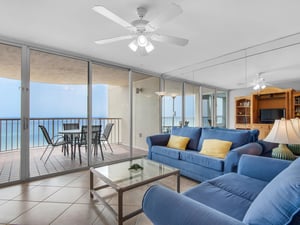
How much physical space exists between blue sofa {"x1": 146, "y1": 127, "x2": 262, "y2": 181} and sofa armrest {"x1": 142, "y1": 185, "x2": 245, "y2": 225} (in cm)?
156

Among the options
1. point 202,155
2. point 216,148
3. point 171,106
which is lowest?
point 202,155

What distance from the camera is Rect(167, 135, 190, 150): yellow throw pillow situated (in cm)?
349

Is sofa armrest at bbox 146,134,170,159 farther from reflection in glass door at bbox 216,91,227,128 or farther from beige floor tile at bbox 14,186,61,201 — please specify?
reflection in glass door at bbox 216,91,227,128

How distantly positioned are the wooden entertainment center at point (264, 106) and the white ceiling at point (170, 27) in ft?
7.39

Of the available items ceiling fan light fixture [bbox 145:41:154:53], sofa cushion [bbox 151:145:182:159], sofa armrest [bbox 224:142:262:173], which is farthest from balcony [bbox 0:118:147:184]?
sofa armrest [bbox 224:142:262:173]

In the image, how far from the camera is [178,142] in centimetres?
355

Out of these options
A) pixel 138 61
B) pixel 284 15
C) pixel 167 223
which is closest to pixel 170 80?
pixel 138 61

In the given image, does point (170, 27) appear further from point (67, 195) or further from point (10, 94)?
point (10, 94)

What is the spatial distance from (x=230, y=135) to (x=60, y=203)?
107 inches

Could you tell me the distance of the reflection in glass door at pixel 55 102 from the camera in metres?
3.43

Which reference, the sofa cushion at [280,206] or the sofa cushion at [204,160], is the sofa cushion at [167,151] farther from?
the sofa cushion at [280,206]

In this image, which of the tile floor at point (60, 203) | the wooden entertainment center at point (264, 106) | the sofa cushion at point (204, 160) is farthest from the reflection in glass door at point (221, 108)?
the tile floor at point (60, 203)

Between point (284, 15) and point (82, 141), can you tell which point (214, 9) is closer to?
point (284, 15)

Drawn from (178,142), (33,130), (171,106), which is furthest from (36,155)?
(171,106)
